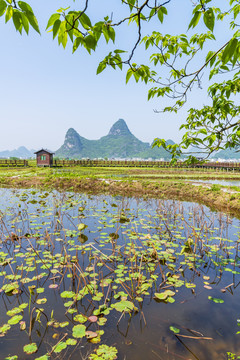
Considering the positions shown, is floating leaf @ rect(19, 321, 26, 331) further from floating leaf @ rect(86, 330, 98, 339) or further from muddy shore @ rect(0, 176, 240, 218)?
muddy shore @ rect(0, 176, 240, 218)

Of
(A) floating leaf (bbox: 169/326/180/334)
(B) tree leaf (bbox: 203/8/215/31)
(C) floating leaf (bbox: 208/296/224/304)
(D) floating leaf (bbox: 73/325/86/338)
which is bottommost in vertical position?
(C) floating leaf (bbox: 208/296/224/304)

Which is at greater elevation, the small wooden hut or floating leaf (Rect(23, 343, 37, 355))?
the small wooden hut

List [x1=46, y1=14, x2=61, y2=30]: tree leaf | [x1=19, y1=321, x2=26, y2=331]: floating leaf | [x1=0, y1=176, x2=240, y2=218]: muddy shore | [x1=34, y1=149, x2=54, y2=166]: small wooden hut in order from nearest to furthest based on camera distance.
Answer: [x1=46, y1=14, x2=61, y2=30]: tree leaf → [x1=19, y1=321, x2=26, y2=331]: floating leaf → [x1=0, y1=176, x2=240, y2=218]: muddy shore → [x1=34, y1=149, x2=54, y2=166]: small wooden hut

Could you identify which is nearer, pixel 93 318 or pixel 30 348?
pixel 30 348

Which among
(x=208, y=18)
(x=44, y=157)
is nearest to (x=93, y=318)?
(x=208, y=18)

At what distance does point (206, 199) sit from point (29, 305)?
1144cm

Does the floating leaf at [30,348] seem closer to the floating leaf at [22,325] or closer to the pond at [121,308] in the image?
the pond at [121,308]

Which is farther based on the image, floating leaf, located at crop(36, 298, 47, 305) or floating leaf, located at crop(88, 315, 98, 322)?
floating leaf, located at crop(36, 298, 47, 305)

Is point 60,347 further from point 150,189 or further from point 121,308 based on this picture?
point 150,189

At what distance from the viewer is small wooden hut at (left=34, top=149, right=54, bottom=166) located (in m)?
39.6

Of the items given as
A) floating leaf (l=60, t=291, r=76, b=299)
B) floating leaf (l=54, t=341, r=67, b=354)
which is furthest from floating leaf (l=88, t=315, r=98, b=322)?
floating leaf (l=60, t=291, r=76, b=299)

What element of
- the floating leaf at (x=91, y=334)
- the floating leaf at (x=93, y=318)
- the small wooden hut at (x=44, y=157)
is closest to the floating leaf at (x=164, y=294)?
the floating leaf at (x=93, y=318)

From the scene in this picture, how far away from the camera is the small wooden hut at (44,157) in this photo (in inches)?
1560

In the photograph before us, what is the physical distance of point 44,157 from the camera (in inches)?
1578
